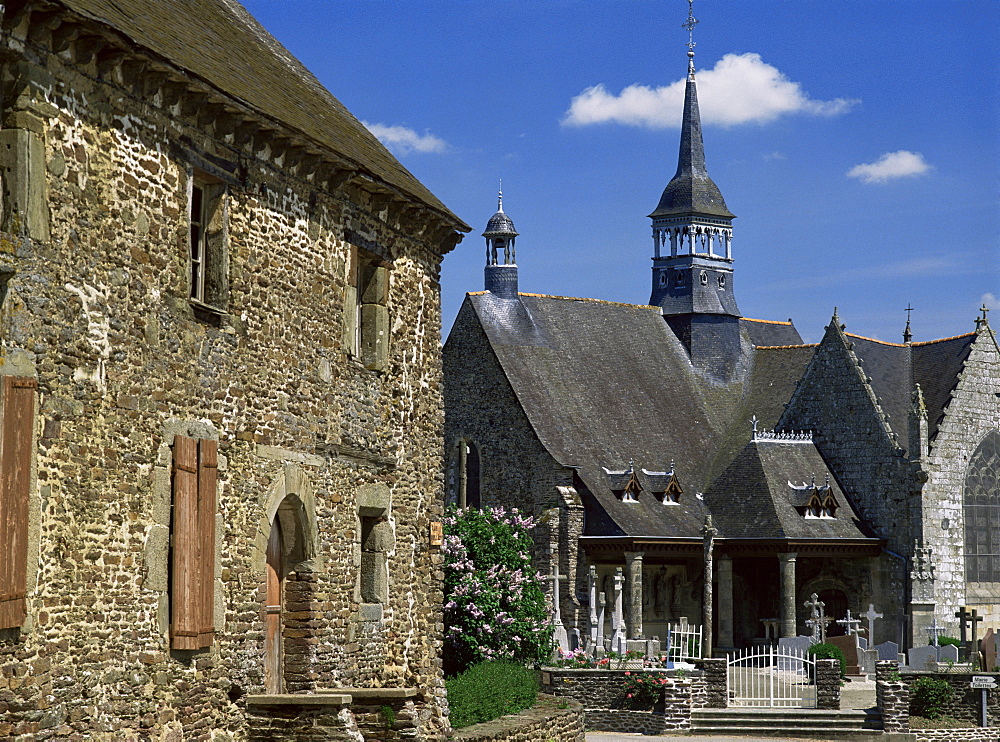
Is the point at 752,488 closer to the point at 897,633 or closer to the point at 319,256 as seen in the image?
the point at 897,633

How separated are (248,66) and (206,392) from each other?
14.4 ft

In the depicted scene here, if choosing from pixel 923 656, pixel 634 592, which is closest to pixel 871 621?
pixel 923 656

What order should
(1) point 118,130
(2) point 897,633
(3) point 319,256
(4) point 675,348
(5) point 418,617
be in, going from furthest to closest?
(4) point 675,348 → (2) point 897,633 → (5) point 418,617 → (3) point 319,256 → (1) point 118,130

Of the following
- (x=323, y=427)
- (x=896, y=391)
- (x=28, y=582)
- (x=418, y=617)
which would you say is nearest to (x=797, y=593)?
(x=896, y=391)

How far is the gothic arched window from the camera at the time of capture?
41.5m

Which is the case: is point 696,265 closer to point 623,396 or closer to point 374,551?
point 623,396

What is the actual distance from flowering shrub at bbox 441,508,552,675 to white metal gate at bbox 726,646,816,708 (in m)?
4.51

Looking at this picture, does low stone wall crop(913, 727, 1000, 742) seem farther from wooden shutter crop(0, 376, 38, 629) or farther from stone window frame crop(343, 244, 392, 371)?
wooden shutter crop(0, 376, 38, 629)

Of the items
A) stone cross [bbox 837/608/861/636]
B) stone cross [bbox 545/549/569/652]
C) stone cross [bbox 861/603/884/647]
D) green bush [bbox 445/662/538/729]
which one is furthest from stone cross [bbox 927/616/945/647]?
green bush [bbox 445/662/538/729]

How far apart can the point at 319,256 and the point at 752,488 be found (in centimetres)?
2543

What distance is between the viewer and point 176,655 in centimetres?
1397

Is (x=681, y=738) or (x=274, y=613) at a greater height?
(x=274, y=613)

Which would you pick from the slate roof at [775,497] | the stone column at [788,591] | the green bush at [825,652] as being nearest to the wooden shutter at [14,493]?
the green bush at [825,652]

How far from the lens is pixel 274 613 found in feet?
55.7
